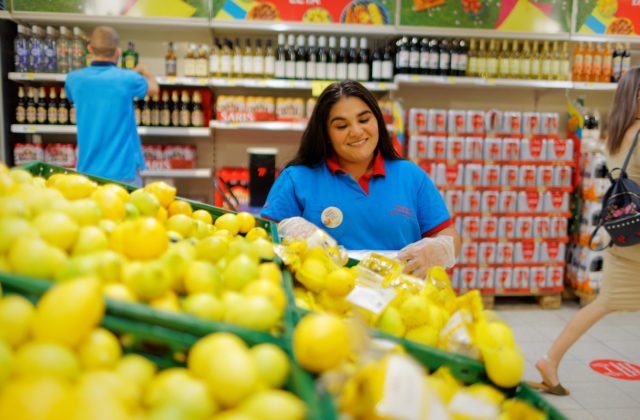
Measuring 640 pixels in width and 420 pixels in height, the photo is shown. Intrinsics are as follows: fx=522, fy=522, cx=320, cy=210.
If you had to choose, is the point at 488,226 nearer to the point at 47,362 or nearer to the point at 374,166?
the point at 374,166

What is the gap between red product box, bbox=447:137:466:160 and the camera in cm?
430

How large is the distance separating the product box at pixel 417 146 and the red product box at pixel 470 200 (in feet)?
1.70

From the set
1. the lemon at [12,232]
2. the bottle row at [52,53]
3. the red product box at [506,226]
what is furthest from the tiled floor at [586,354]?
the bottle row at [52,53]

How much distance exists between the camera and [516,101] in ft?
16.7

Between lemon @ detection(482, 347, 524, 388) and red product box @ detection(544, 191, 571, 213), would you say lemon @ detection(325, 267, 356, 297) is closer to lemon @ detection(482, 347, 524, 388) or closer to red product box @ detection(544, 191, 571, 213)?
lemon @ detection(482, 347, 524, 388)

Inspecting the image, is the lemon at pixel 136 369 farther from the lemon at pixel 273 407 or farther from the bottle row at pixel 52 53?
the bottle row at pixel 52 53

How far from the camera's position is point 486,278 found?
4492 mm

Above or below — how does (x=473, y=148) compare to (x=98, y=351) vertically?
above

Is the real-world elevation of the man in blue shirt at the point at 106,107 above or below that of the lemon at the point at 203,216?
above

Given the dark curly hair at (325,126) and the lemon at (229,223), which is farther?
the dark curly hair at (325,126)

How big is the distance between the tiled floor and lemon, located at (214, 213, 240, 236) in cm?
210

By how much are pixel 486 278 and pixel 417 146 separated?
130cm

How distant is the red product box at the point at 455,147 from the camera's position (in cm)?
430

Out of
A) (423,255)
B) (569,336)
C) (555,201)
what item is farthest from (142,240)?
(555,201)
